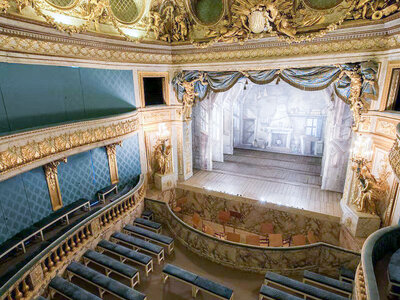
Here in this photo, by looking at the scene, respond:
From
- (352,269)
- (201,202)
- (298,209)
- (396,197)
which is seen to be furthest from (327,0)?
(201,202)

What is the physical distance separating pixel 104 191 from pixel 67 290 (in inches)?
140

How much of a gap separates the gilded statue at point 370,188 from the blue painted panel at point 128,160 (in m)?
7.77

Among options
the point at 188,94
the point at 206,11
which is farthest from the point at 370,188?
the point at 206,11

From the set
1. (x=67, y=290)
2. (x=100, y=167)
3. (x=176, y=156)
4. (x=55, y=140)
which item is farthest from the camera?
(x=176, y=156)

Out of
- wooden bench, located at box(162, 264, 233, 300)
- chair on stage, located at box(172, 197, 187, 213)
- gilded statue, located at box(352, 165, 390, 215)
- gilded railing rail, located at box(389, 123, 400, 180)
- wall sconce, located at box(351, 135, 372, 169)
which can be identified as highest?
gilded railing rail, located at box(389, 123, 400, 180)

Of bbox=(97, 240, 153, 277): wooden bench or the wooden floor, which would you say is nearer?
bbox=(97, 240, 153, 277): wooden bench

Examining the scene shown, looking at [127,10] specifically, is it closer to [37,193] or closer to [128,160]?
[128,160]

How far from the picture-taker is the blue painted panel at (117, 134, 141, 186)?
A: 359 inches

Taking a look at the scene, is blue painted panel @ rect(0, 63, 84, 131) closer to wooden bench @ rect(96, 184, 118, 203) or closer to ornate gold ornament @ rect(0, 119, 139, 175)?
ornate gold ornament @ rect(0, 119, 139, 175)

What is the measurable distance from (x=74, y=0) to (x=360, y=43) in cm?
818

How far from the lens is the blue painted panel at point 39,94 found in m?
5.91

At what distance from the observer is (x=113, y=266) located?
237 inches

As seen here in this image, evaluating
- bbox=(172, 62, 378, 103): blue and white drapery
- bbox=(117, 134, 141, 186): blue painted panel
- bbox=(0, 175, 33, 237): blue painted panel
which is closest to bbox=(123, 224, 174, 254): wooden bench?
bbox=(117, 134, 141, 186): blue painted panel

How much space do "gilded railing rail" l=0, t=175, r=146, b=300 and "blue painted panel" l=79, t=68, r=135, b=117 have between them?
3010 millimetres
